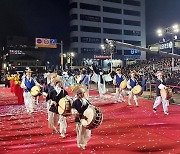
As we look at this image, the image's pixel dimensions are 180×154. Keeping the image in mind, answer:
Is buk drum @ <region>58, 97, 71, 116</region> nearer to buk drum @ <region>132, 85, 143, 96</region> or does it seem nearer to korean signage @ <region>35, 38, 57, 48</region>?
buk drum @ <region>132, 85, 143, 96</region>

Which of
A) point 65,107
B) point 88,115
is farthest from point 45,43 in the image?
point 88,115

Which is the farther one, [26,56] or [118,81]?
[26,56]

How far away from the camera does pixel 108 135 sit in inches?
322

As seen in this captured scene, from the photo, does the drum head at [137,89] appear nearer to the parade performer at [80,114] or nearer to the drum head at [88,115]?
the parade performer at [80,114]

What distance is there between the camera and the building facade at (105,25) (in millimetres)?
65188

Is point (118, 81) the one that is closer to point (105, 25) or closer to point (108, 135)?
point (108, 135)

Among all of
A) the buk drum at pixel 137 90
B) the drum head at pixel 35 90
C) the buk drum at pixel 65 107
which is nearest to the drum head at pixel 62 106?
the buk drum at pixel 65 107

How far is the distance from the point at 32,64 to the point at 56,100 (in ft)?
182

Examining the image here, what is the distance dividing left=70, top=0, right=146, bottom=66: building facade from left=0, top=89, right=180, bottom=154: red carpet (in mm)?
51710

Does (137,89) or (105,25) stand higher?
(105,25)

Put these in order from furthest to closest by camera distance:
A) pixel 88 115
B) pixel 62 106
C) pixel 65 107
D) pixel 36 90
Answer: pixel 36 90
pixel 62 106
pixel 65 107
pixel 88 115

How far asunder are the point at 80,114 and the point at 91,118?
0.40 m

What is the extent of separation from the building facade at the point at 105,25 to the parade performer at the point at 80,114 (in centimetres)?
5579

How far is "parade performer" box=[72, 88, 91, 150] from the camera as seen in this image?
651 cm
